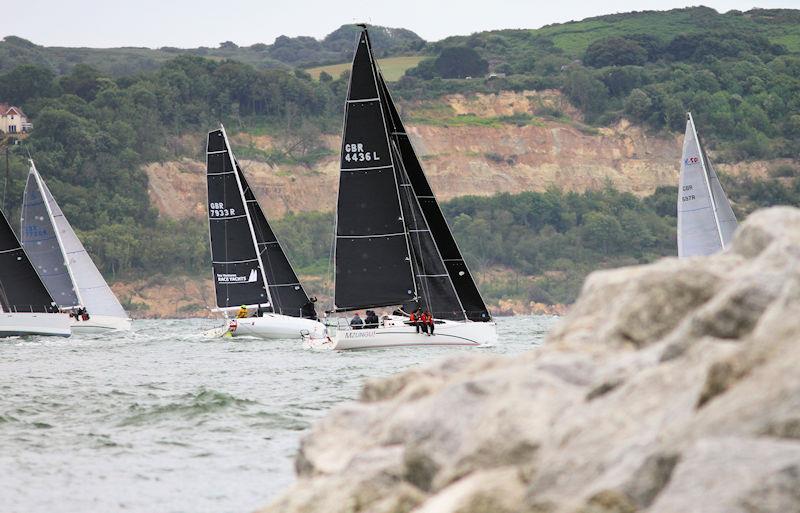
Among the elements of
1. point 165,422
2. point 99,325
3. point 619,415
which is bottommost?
point 99,325

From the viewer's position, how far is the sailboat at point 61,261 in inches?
1948

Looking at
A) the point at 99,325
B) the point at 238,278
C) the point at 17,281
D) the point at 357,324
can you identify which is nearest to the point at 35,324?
the point at 17,281

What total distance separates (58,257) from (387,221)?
22.3 meters

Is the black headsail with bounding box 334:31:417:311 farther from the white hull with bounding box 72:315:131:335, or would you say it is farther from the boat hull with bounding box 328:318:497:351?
the white hull with bounding box 72:315:131:335

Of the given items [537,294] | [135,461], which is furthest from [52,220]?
[537,294]

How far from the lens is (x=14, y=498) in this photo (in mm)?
11875

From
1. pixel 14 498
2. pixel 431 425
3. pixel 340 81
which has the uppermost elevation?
pixel 340 81

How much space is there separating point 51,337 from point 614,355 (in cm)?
3611

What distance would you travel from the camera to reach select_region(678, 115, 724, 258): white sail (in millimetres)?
38625

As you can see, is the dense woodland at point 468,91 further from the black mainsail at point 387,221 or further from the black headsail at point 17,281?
the black mainsail at point 387,221

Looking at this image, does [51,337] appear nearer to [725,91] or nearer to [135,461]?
[135,461]

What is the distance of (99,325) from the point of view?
156 feet

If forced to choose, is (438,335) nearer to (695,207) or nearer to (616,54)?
(695,207)

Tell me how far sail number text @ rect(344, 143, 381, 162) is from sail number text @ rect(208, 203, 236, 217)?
1200 cm
